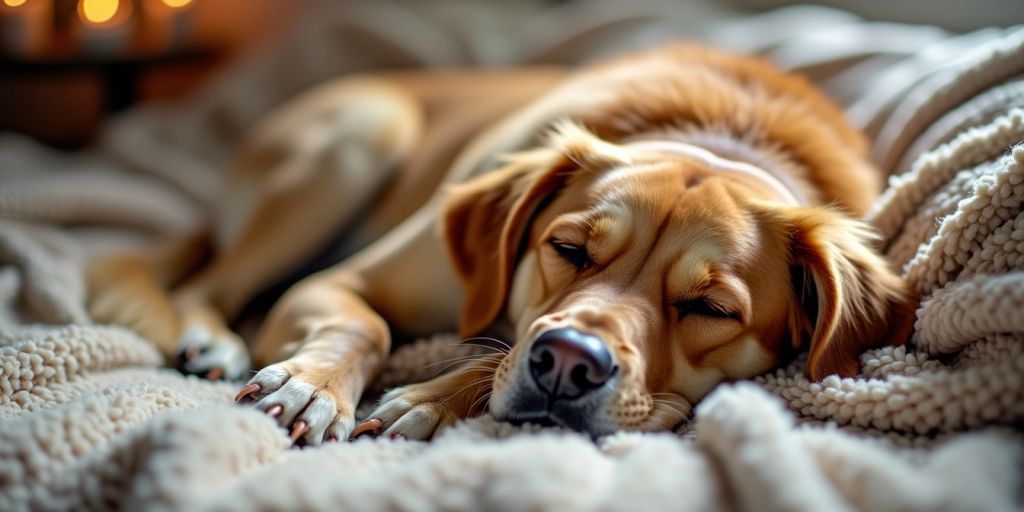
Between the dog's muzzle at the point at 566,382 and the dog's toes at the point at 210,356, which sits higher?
the dog's muzzle at the point at 566,382

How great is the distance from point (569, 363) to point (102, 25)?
8.27ft

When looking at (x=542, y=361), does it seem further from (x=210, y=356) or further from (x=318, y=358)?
(x=210, y=356)

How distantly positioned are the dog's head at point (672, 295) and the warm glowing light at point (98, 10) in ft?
6.77

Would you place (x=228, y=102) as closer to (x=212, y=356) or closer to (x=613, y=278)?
(x=212, y=356)

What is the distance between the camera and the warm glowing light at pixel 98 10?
2.90 meters

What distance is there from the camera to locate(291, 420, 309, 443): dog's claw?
4.50ft

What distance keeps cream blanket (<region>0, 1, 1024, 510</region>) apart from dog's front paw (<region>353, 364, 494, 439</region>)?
122mm

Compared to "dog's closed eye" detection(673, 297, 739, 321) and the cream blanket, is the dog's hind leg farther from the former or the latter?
"dog's closed eye" detection(673, 297, 739, 321)

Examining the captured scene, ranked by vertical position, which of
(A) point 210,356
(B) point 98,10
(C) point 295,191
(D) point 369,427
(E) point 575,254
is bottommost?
(A) point 210,356

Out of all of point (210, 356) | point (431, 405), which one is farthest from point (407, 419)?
point (210, 356)

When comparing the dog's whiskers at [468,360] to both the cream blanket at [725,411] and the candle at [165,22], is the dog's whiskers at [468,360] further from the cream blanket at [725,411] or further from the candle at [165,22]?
the candle at [165,22]

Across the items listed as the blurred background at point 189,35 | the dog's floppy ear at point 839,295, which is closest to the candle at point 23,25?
the blurred background at point 189,35

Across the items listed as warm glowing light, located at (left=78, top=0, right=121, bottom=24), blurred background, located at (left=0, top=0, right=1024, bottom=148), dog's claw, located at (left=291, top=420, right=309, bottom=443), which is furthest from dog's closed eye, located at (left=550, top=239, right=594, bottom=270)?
warm glowing light, located at (left=78, top=0, right=121, bottom=24)

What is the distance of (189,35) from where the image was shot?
11.0 ft
